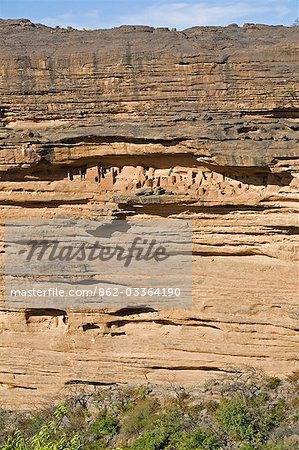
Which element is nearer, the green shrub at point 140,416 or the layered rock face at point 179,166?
the layered rock face at point 179,166

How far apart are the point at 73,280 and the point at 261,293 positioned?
11.1ft

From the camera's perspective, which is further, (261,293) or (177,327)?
(177,327)

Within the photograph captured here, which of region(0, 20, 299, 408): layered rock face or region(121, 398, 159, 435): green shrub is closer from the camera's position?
region(0, 20, 299, 408): layered rock face

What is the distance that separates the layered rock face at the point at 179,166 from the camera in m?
8.69

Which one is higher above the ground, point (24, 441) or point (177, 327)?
point (177, 327)

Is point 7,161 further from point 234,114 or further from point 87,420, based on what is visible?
point 87,420

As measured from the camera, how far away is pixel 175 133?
8.63m

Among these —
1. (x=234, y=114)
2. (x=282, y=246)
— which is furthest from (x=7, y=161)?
(x=282, y=246)

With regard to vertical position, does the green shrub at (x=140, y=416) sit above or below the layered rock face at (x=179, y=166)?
below

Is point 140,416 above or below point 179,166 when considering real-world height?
below

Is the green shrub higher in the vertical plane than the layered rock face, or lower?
lower

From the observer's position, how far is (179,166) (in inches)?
359

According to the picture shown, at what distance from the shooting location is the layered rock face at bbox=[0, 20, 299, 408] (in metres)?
8.69

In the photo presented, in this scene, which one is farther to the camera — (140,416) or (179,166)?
(140,416)
